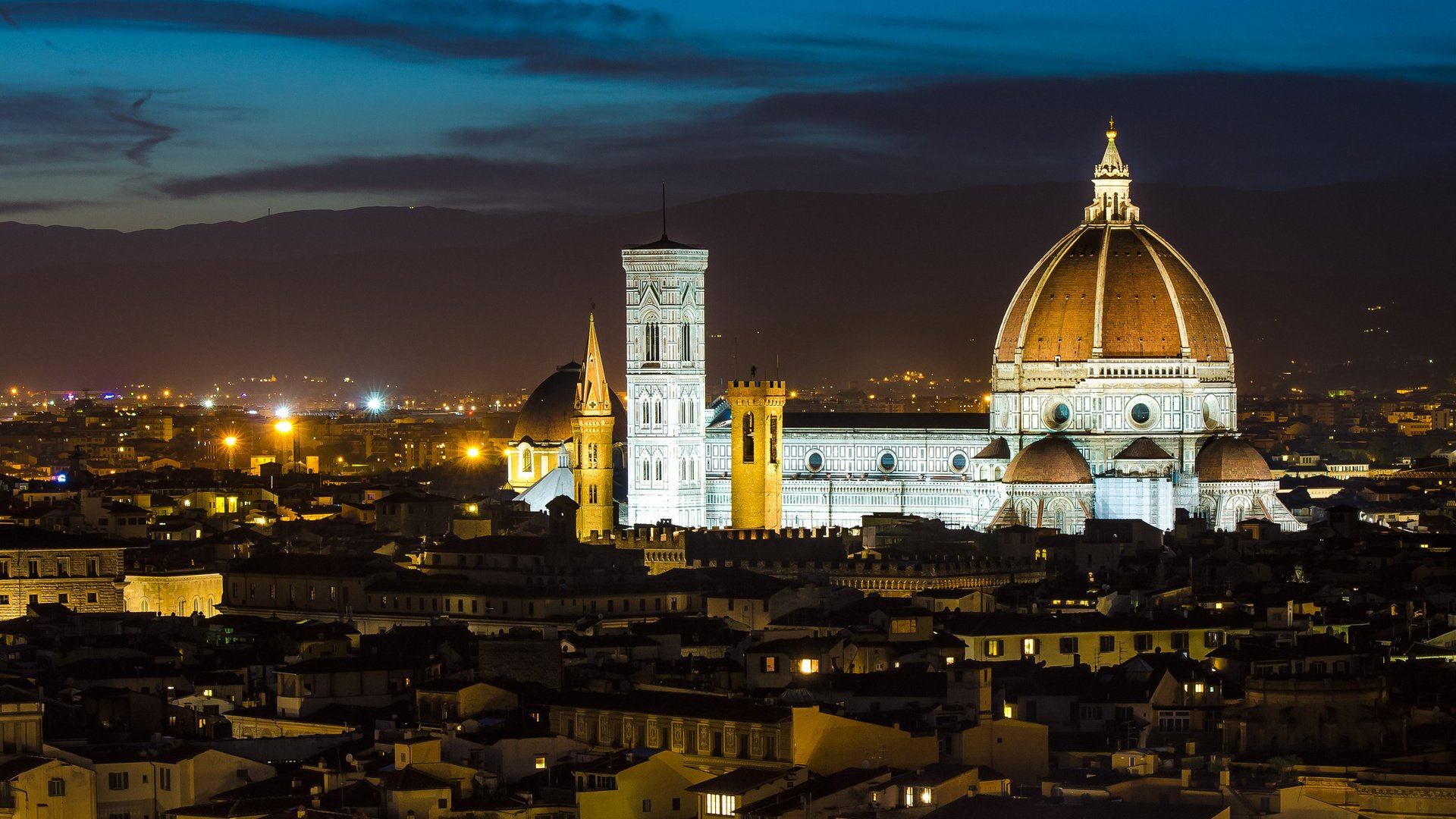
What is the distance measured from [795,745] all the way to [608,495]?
Result: 228 ft

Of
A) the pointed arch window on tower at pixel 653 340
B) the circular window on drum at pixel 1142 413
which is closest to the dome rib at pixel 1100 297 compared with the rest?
the circular window on drum at pixel 1142 413

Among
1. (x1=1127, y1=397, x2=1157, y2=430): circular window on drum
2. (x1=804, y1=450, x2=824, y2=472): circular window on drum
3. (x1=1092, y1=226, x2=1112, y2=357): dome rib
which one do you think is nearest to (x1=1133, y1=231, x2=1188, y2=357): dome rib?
(x1=1092, y1=226, x2=1112, y2=357): dome rib

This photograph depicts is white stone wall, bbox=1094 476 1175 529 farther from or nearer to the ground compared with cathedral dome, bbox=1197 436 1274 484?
nearer to the ground

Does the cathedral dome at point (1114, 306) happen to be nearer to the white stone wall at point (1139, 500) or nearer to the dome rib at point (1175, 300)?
the dome rib at point (1175, 300)

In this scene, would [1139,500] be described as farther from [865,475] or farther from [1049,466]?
[865,475]

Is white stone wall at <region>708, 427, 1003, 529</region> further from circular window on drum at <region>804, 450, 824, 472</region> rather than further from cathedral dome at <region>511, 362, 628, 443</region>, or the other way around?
cathedral dome at <region>511, 362, 628, 443</region>

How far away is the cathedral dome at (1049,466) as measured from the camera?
4983 inches

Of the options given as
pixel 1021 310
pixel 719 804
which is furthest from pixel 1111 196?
pixel 719 804

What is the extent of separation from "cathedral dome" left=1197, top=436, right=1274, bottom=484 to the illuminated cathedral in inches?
2.3

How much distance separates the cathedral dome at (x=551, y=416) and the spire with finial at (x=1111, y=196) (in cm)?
2392

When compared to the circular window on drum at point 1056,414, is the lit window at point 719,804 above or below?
below

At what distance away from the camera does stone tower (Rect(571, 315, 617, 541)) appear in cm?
12200

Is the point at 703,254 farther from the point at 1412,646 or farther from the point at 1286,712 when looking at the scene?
the point at 1286,712

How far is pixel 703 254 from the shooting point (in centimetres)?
13025
